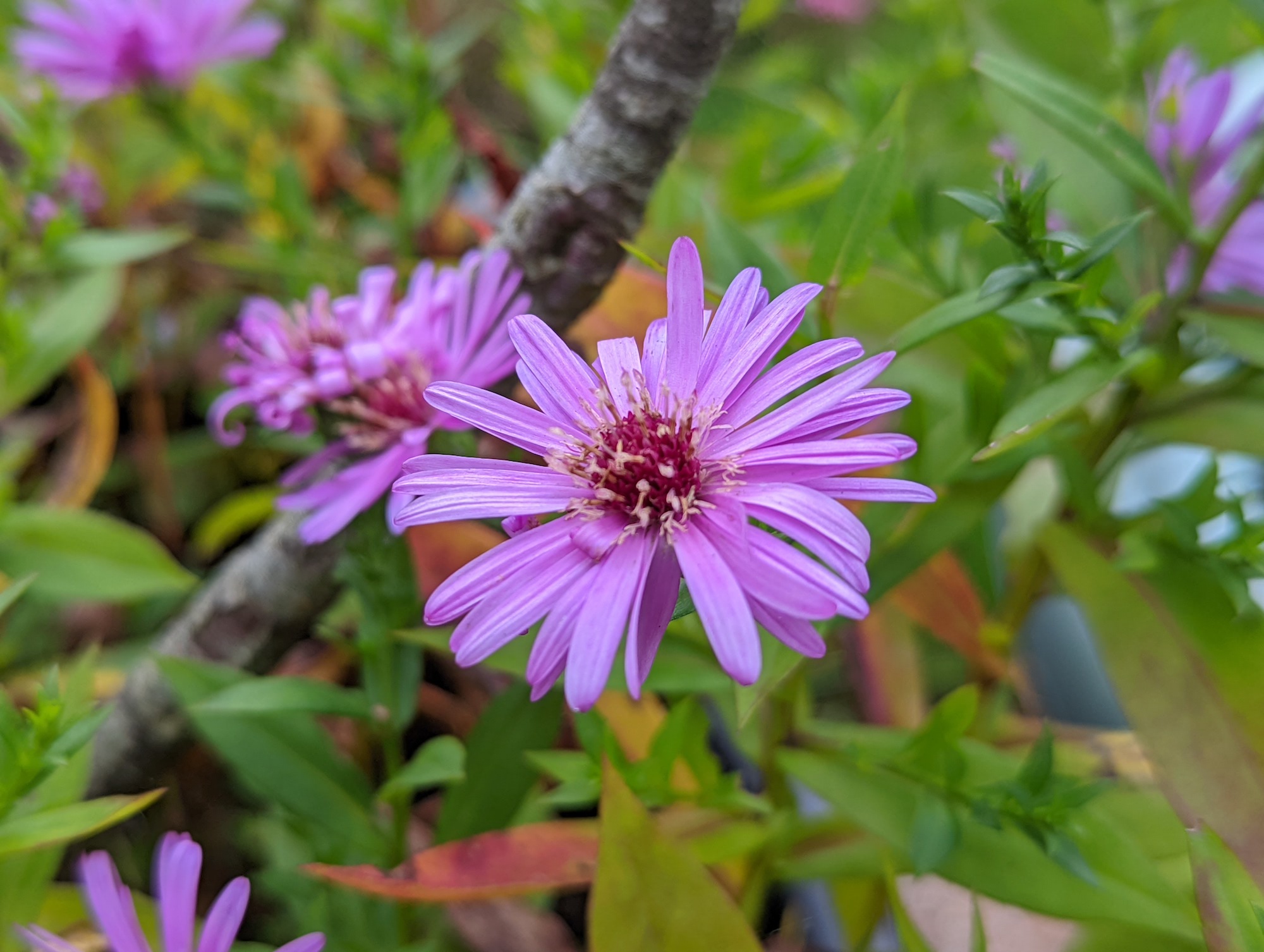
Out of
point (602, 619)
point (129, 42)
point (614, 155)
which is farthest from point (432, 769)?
point (129, 42)

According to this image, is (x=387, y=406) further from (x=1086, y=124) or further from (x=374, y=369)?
(x=1086, y=124)

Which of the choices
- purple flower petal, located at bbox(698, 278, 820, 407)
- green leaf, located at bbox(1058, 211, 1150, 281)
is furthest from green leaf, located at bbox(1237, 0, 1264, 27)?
purple flower petal, located at bbox(698, 278, 820, 407)

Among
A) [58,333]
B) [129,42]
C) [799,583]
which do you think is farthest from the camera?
[129,42]

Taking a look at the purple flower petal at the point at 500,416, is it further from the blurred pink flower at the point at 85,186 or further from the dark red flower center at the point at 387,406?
the blurred pink flower at the point at 85,186

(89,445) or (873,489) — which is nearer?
(873,489)

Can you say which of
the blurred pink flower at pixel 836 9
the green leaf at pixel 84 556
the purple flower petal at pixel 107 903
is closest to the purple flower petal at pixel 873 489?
the purple flower petal at pixel 107 903

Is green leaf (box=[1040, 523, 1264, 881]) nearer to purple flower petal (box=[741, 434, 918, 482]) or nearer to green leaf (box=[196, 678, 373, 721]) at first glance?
purple flower petal (box=[741, 434, 918, 482])

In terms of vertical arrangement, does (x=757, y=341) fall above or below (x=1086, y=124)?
below
